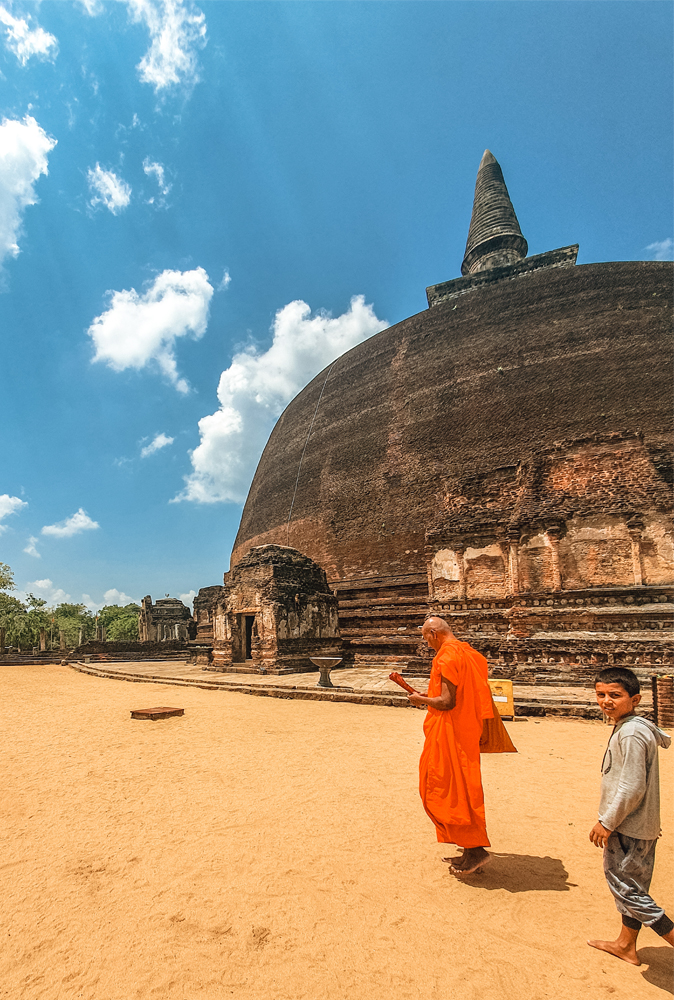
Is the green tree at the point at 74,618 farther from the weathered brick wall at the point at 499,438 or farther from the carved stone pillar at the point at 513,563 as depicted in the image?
the carved stone pillar at the point at 513,563

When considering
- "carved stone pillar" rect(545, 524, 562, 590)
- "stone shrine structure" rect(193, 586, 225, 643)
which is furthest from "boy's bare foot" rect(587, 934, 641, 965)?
"stone shrine structure" rect(193, 586, 225, 643)

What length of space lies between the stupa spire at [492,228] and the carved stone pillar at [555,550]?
57.4 feet

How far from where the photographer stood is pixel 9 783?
4.19 m

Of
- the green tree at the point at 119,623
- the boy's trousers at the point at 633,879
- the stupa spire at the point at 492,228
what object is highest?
the stupa spire at the point at 492,228

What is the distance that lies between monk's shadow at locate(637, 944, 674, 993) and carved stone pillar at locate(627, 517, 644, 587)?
8.02 meters

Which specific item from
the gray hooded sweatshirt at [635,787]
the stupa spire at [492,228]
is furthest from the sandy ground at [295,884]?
the stupa spire at [492,228]

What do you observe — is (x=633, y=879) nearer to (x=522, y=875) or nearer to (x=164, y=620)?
(x=522, y=875)

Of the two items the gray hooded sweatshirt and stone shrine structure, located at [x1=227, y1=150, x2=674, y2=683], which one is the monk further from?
stone shrine structure, located at [x1=227, y1=150, x2=674, y2=683]

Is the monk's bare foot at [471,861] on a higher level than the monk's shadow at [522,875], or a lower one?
higher

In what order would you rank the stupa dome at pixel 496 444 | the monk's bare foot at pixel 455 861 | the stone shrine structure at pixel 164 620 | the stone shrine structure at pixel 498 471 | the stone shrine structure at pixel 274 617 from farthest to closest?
1. the stone shrine structure at pixel 164 620
2. the stone shrine structure at pixel 274 617
3. the stupa dome at pixel 496 444
4. the stone shrine structure at pixel 498 471
5. the monk's bare foot at pixel 455 861

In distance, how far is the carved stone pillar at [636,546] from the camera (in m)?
9.02

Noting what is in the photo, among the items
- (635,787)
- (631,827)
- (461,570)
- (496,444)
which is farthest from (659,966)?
(496,444)

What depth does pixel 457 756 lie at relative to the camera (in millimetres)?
2648

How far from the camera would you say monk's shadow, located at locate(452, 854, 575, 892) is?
8.32ft
